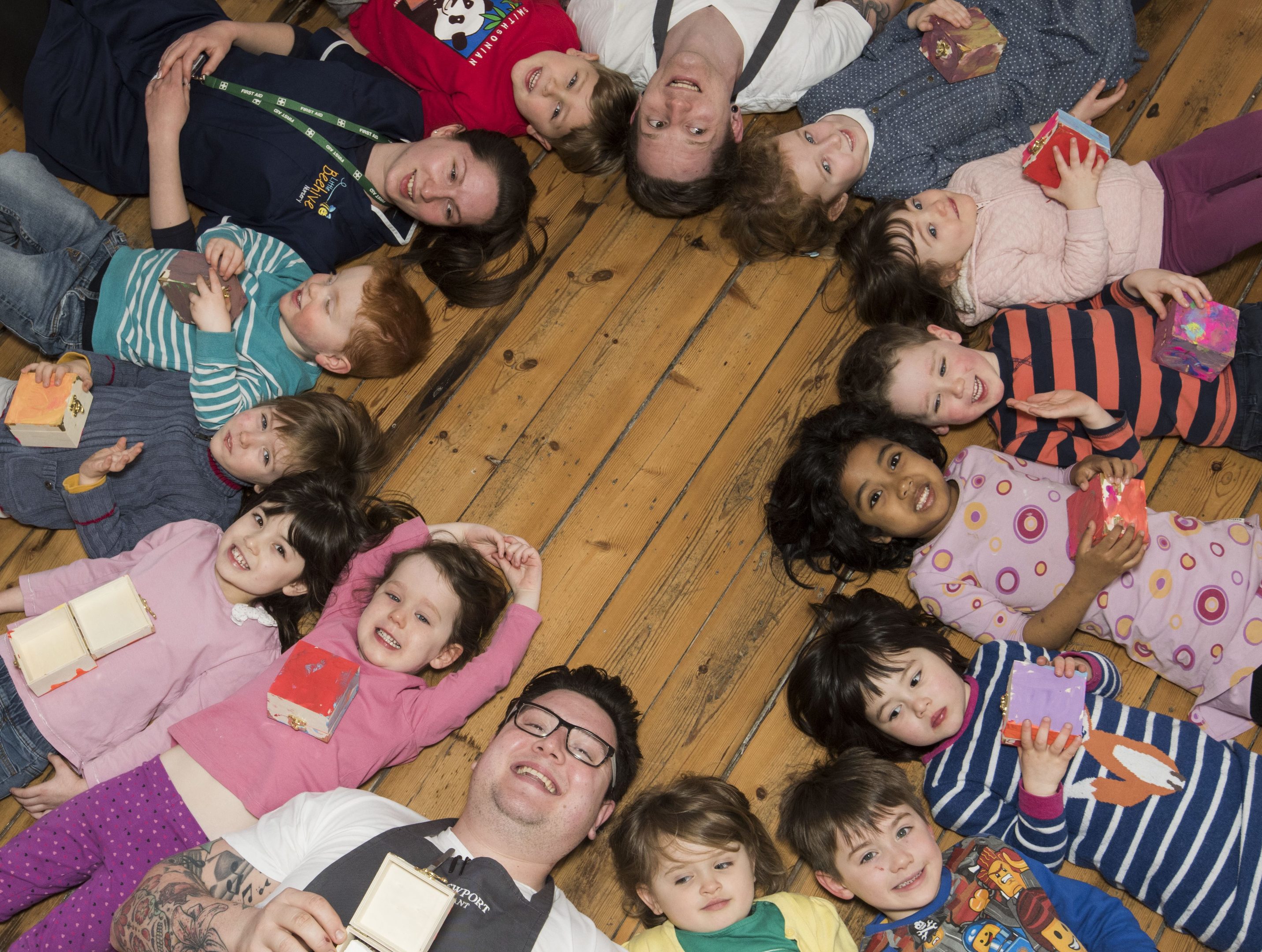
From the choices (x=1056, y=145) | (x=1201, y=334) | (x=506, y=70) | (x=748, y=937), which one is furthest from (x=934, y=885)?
(x=506, y=70)

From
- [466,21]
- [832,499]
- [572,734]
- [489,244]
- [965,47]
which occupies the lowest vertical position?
[572,734]

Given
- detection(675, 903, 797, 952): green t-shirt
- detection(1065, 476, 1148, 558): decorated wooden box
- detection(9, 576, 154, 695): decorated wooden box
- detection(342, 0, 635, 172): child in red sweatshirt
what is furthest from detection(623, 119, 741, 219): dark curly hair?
detection(675, 903, 797, 952): green t-shirt

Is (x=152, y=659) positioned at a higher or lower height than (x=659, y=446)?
lower

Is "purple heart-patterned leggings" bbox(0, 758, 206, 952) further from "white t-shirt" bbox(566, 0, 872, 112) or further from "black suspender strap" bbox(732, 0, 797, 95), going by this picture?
"black suspender strap" bbox(732, 0, 797, 95)

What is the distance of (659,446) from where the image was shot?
3.08 metres

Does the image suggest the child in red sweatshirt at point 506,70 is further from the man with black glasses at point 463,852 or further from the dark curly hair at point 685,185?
the man with black glasses at point 463,852

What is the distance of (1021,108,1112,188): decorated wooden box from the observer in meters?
2.84

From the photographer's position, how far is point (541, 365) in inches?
125

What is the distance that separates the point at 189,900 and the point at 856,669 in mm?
1758

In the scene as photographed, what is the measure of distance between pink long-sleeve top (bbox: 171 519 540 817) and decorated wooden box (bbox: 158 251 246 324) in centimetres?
91

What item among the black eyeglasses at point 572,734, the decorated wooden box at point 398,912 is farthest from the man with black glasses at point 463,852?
the decorated wooden box at point 398,912

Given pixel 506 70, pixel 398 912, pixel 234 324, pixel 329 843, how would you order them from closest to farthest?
pixel 398 912
pixel 329 843
pixel 234 324
pixel 506 70

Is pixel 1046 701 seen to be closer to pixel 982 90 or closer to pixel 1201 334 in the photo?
pixel 1201 334

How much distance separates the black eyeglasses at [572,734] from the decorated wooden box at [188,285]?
5.19 ft
